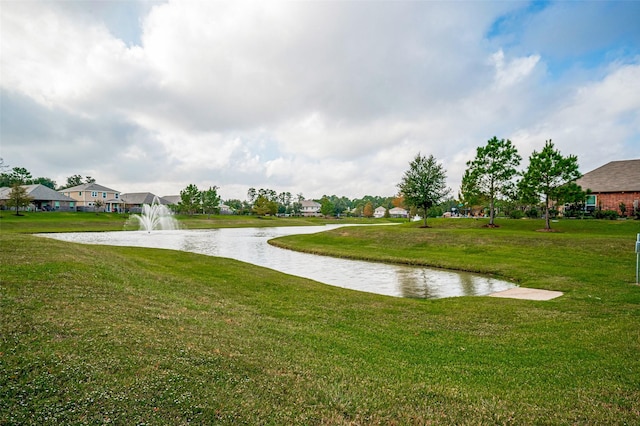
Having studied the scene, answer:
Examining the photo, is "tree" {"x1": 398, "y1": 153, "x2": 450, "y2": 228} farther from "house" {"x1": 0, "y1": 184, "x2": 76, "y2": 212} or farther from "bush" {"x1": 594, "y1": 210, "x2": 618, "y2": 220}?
"house" {"x1": 0, "y1": 184, "x2": 76, "y2": 212}

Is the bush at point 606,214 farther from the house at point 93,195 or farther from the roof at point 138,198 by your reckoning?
the roof at point 138,198

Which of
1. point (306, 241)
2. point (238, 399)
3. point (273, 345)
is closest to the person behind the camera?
point (238, 399)

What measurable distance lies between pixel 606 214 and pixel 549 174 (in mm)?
11972

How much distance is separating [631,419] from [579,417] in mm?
676

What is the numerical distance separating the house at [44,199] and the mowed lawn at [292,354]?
9429 centimetres

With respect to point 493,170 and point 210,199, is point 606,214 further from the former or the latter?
point 210,199

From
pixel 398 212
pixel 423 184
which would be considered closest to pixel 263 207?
pixel 423 184

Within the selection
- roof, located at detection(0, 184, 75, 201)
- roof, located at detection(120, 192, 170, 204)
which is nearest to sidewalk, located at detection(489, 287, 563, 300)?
roof, located at detection(0, 184, 75, 201)

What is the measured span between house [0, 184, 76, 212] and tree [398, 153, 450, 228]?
277 ft

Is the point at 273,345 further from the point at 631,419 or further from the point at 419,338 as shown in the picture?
the point at 631,419

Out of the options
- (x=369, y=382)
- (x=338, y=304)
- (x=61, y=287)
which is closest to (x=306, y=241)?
(x=338, y=304)

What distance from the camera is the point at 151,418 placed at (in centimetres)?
438

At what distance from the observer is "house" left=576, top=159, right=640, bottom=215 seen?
46.4m

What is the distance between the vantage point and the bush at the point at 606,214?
4422 cm
